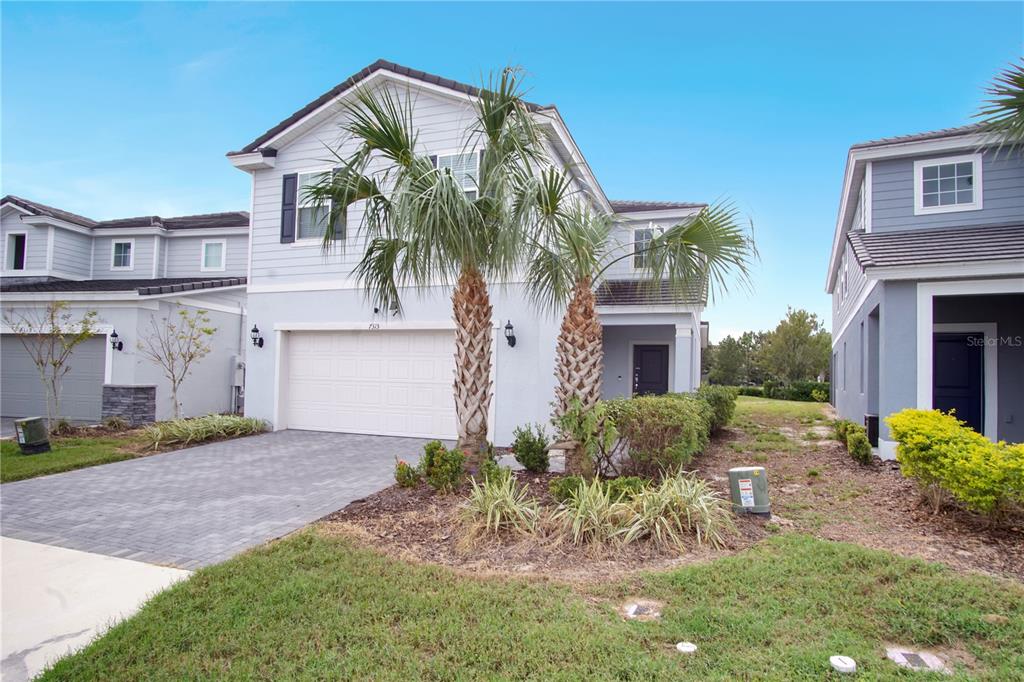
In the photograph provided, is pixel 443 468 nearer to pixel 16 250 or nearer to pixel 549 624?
pixel 549 624

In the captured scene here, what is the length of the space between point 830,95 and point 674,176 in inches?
229

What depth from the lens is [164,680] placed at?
3057 millimetres

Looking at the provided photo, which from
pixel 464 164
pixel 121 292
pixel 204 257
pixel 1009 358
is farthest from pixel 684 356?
pixel 204 257

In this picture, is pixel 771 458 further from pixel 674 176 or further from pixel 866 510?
pixel 674 176

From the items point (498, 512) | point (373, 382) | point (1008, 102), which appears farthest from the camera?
point (373, 382)

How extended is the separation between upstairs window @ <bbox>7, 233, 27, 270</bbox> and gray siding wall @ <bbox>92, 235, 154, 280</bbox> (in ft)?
6.58

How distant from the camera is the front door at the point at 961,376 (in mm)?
11117

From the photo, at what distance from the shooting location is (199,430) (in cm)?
1135

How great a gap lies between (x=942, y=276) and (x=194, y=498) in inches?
459

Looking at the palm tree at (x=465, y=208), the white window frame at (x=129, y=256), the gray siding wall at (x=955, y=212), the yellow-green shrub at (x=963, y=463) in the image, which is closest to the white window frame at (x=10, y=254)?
the white window frame at (x=129, y=256)

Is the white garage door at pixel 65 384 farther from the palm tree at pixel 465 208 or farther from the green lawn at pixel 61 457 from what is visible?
the palm tree at pixel 465 208

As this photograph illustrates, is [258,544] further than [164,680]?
Yes

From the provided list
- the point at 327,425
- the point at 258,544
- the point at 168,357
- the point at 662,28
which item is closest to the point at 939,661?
the point at 258,544

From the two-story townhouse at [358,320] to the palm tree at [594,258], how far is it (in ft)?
11.8
